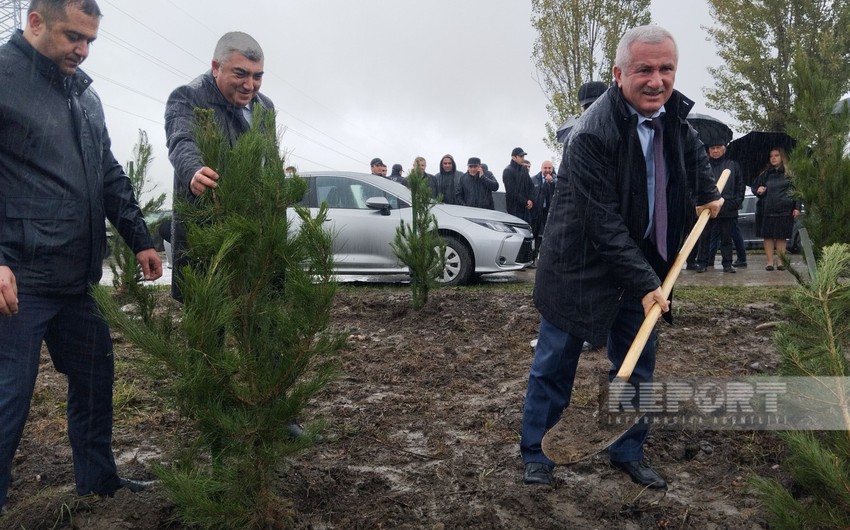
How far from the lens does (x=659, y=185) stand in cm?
307

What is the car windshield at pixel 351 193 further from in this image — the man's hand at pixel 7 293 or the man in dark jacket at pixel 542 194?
the man's hand at pixel 7 293

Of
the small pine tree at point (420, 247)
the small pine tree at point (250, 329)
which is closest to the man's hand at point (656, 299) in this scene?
the small pine tree at point (250, 329)

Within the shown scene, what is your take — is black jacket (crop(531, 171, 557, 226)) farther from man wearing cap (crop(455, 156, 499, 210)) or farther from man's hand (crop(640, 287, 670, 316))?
man's hand (crop(640, 287, 670, 316))

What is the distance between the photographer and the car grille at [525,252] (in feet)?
32.5

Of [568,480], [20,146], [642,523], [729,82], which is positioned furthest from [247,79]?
[729,82]

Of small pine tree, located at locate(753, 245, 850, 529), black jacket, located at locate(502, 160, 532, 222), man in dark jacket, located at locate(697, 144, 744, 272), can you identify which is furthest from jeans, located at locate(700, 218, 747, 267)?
small pine tree, located at locate(753, 245, 850, 529)

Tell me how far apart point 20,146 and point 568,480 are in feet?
8.58

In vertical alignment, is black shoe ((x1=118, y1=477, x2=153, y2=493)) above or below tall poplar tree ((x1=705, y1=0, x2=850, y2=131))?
below

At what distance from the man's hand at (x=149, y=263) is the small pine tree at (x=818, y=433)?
2.43 metres

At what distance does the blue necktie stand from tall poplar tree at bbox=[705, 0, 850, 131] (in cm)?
1981

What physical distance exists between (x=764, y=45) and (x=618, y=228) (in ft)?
72.1

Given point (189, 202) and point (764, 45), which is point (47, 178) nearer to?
point (189, 202)

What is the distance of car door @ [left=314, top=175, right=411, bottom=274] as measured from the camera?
9617 millimetres

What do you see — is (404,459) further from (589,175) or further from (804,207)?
(804,207)
